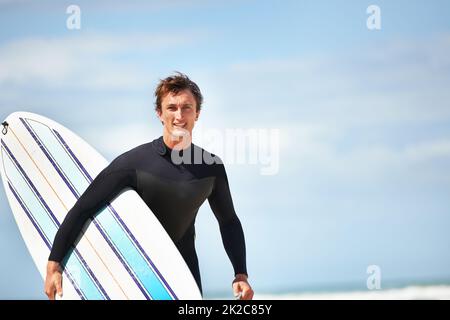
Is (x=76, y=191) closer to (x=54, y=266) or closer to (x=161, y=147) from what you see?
(x=54, y=266)

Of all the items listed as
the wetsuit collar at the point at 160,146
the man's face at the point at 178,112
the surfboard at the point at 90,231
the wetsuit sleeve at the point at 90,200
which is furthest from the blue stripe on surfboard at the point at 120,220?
the man's face at the point at 178,112

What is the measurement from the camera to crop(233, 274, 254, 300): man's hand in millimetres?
3705

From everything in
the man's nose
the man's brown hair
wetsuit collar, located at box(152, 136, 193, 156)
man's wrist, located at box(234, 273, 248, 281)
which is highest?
the man's brown hair

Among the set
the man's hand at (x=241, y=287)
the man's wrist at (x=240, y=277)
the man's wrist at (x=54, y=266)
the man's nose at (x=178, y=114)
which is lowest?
the man's hand at (x=241, y=287)

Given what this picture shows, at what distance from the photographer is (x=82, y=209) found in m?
3.60

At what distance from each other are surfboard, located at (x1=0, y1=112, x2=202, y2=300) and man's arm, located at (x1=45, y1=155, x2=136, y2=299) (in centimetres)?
5

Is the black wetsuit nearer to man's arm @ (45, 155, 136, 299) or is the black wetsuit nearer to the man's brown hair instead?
man's arm @ (45, 155, 136, 299)

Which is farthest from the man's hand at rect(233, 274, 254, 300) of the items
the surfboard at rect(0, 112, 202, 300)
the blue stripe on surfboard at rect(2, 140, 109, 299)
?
the blue stripe on surfboard at rect(2, 140, 109, 299)

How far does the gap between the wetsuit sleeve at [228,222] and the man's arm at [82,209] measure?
0.41 metres

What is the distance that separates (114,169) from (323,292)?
3356mm

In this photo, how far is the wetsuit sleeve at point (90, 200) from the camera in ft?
11.8

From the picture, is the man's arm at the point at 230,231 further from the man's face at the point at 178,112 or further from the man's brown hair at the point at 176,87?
the man's brown hair at the point at 176,87

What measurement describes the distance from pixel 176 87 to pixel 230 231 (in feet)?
2.40

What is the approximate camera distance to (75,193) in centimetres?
387
